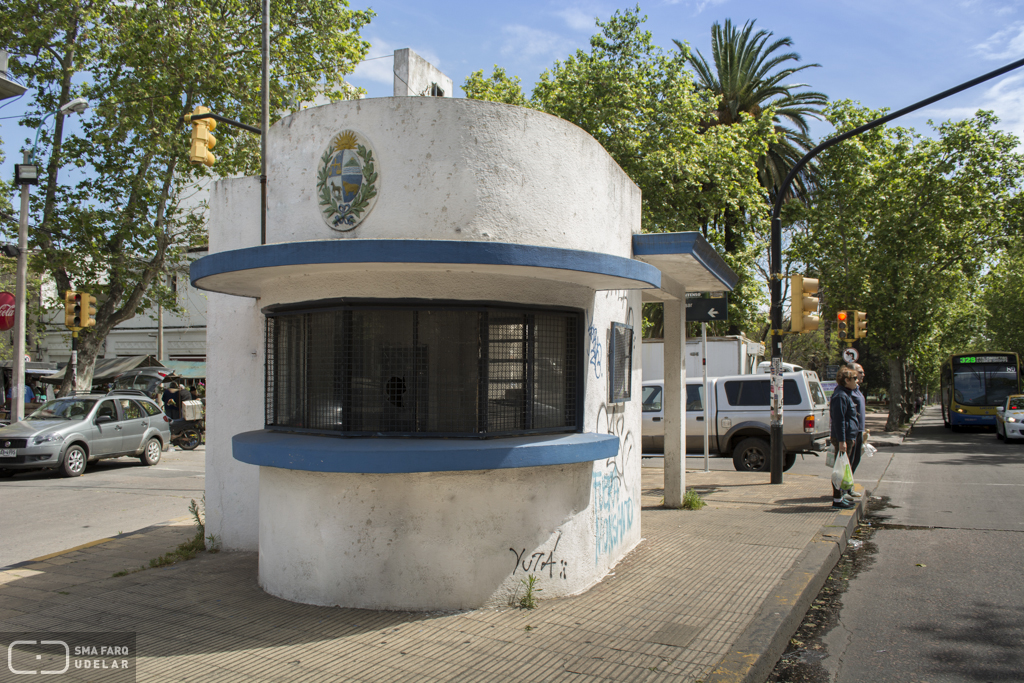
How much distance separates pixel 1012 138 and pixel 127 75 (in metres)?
28.8

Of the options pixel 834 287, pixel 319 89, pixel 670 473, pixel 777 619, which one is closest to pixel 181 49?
pixel 319 89

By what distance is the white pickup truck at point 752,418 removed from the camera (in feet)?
45.8

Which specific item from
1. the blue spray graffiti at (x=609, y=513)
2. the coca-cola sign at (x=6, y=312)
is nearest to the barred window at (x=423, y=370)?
the blue spray graffiti at (x=609, y=513)

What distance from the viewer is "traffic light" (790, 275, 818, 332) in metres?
11.2

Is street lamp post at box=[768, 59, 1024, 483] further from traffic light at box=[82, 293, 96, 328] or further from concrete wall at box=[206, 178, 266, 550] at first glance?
traffic light at box=[82, 293, 96, 328]

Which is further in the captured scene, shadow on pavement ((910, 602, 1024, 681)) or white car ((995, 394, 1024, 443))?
white car ((995, 394, 1024, 443))

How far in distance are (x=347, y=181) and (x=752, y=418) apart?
10955 mm

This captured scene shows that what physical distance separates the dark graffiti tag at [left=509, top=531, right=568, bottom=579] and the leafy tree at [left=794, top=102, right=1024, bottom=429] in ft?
82.5

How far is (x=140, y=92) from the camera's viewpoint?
19609 millimetres

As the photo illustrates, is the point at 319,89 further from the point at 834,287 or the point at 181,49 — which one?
the point at 834,287

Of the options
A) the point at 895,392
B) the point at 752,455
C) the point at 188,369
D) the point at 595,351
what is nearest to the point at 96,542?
the point at 595,351

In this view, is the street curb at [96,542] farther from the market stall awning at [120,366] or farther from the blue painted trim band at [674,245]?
the market stall awning at [120,366]

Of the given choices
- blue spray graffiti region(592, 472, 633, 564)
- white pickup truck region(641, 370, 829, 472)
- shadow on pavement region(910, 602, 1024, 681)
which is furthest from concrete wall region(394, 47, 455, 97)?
white pickup truck region(641, 370, 829, 472)

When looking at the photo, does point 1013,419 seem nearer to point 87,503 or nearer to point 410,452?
point 410,452
